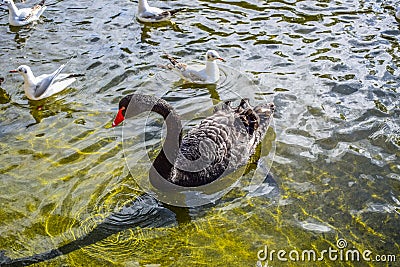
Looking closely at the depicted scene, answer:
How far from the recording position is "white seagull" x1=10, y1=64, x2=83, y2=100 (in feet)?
23.7

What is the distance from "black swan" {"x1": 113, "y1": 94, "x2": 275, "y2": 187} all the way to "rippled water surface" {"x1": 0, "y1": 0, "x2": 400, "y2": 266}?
0.29m

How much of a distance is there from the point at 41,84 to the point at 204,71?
2.37 metres

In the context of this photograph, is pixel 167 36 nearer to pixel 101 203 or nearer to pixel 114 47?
pixel 114 47

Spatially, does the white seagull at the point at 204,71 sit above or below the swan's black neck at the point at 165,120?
below

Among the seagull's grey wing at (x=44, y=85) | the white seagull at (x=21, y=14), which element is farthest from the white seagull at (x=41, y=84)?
the white seagull at (x=21, y=14)

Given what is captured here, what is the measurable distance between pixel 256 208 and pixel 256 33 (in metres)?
4.33

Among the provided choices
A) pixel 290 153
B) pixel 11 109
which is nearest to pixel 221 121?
pixel 290 153

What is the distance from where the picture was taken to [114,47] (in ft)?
28.1

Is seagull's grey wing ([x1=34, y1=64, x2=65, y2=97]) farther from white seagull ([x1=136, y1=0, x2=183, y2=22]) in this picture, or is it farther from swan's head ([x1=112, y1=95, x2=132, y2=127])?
white seagull ([x1=136, y1=0, x2=183, y2=22])

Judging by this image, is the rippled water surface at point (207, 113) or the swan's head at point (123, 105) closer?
the rippled water surface at point (207, 113)

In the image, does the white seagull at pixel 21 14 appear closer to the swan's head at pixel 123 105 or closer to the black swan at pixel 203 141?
the black swan at pixel 203 141

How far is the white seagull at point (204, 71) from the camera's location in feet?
24.7

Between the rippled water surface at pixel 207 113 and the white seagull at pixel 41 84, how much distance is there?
153mm

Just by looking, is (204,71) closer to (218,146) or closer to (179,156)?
(218,146)
